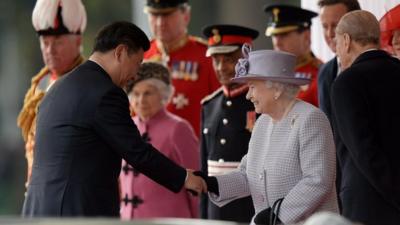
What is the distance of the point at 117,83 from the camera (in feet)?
31.6

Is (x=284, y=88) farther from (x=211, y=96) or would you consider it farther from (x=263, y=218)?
(x=211, y=96)

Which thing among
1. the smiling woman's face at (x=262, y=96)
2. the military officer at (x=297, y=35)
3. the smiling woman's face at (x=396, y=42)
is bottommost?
the military officer at (x=297, y=35)

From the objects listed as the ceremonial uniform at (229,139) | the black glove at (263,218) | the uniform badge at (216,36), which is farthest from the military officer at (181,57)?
the black glove at (263,218)

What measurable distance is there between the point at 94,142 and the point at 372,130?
4.90ft

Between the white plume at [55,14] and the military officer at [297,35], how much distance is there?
135cm

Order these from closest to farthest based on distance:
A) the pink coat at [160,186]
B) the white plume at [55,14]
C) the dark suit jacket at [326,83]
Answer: the dark suit jacket at [326,83] < the pink coat at [160,186] < the white plume at [55,14]

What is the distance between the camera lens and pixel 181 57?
12.7m

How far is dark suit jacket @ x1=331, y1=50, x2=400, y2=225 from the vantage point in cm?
930

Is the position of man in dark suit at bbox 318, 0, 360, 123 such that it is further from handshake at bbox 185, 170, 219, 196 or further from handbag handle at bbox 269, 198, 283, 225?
handbag handle at bbox 269, 198, 283, 225

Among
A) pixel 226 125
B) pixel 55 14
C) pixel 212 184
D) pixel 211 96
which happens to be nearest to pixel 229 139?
pixel 226 125

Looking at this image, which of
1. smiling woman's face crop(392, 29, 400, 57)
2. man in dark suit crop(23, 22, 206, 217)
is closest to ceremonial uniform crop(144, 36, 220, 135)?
smiling woman's face crop(392, 29, 400, 57)

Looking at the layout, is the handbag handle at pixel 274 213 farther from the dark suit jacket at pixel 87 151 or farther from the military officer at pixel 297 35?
the military officer at pixel 297 35

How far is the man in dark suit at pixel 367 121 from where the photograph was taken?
30.6 ft

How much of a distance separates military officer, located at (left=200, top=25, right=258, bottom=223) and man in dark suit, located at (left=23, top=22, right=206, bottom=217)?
4.51 feet
